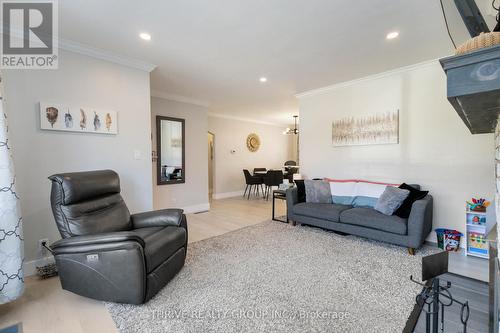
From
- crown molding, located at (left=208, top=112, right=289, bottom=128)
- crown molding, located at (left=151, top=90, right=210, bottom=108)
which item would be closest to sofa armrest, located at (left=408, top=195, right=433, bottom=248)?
crown molding, located at (left=151, top=90, right=210, bottom=108)

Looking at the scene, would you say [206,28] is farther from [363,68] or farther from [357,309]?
[357,309]

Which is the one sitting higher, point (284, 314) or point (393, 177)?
point (393, 177)

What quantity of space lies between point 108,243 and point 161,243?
17.3 inches

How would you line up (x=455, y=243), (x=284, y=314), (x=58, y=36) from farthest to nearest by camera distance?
1. (x=455, y=243)
2. (x=58, y=36)
3. (x=284, y=314)

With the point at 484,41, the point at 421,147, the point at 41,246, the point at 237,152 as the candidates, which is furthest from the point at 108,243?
the point at 237,152

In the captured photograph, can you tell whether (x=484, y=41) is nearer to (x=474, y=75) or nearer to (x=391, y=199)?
(x=474, y=75)

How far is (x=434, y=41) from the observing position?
2.65m

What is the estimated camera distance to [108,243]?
5.93 ft

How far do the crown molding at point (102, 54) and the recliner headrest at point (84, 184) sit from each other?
1.51 m

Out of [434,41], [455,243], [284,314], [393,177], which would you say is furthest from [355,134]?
[284,314]

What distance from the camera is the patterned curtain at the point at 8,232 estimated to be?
1.86 metres

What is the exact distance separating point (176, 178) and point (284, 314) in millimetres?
3831

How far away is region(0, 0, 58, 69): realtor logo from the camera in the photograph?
210cm

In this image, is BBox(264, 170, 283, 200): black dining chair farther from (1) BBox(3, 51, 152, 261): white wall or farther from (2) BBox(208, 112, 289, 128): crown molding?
(1) BBox(3, 51, 152, 261): white wall
